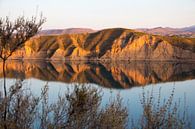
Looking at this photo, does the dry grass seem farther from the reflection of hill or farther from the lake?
the reflection of hill

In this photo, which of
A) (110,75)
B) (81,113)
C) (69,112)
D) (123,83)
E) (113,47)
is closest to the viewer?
(81,113)

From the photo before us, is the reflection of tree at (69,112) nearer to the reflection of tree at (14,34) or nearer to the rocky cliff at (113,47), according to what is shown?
the reflection of tree at (14,34)

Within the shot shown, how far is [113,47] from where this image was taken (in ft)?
544

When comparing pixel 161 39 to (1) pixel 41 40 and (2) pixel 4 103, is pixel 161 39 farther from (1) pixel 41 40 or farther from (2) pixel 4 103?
(2) pixel 4 103

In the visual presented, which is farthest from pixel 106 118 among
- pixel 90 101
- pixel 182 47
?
pixel 182 47

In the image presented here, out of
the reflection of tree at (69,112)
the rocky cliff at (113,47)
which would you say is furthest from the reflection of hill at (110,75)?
the rocky cliff at (113,47)

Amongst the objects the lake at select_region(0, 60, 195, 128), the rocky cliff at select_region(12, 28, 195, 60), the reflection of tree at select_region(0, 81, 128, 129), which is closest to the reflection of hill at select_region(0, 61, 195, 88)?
the lake at select_region(0, 60, 195, 128)

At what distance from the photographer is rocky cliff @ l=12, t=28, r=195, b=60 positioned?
506ft


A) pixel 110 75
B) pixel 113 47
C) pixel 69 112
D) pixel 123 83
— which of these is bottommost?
pixel 110 75

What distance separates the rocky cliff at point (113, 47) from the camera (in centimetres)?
15425

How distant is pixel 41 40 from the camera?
195m

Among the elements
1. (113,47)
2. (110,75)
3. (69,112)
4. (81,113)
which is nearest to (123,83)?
(110,75)

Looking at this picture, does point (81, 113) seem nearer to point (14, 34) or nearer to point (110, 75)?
point (14, 34)

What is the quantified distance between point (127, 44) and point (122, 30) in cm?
2339
